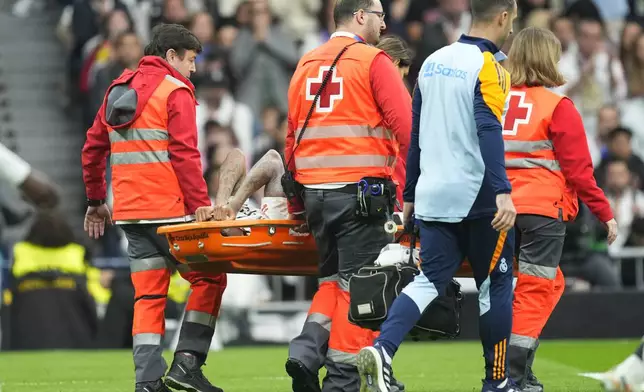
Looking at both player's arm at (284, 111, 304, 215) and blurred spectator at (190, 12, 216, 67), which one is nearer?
player's arm at (284, 111, 304, 215)

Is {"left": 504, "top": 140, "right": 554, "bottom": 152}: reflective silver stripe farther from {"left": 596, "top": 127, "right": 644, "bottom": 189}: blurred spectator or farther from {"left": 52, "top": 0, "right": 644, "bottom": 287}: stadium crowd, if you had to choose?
{"left": 52, "top": 0, "right": 644, "bottom": 287}: stadium crowd

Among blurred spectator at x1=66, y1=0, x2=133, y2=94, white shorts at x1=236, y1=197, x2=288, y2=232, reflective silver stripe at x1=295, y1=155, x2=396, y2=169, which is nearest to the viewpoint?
reflective silver stripe at x1=295, y1=155, x2=396, y2=169

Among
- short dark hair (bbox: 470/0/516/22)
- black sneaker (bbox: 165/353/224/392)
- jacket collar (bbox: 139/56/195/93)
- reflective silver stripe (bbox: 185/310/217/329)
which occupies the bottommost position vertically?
black sneaker (bbox: 165/353/224/392)

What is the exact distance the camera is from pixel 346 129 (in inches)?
354

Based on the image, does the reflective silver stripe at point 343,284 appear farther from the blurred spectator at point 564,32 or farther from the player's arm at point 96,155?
the blurred spectator at point 564,32

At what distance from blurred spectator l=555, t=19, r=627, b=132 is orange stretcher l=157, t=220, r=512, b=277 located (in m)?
10.6

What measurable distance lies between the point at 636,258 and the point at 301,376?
8339 millimetres

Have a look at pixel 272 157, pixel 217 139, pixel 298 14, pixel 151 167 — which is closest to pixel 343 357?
pixel 272 157

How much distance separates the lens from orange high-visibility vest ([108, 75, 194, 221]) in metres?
9.42

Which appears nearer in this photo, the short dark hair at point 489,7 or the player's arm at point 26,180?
the player's arm at point 26,180

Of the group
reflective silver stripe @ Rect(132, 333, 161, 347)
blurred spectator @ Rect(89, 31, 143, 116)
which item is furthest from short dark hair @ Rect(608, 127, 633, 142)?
reflective silver stripe @ Rect(132, 333, 161, 347)

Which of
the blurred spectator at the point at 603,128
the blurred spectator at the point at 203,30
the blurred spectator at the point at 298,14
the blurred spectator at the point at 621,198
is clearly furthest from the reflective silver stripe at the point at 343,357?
the blurred spectator at the point at 298,14

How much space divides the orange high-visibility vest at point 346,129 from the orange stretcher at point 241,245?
1.49 feet

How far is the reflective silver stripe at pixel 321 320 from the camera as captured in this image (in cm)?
932
